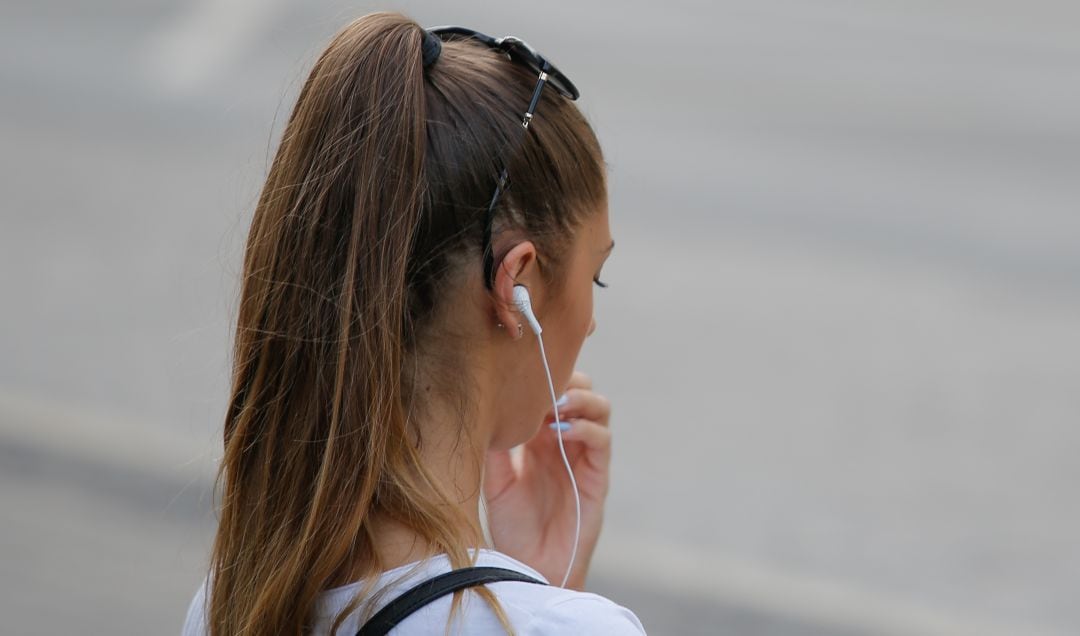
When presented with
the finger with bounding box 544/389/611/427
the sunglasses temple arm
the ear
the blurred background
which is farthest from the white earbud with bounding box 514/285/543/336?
the blurred background

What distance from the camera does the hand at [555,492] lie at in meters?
1.69

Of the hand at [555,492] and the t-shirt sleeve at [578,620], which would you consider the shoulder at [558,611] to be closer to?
the t-shirt sleeve at [578,620]

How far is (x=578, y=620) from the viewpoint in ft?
3.55

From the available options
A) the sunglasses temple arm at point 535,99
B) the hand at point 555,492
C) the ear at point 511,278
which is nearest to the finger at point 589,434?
the hand at point 555,492

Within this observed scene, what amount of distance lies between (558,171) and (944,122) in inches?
173

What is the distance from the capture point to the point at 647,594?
3.56 metres

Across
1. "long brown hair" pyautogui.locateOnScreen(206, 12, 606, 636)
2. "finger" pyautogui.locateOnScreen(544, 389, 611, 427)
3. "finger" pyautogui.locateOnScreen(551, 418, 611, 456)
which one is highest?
"long brown hair" pyautogui.locateOnScreen(206, 12, 606, 636)

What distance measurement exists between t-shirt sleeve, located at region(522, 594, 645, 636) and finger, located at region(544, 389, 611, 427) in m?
0.61

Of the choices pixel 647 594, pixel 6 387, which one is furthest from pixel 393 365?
pixel 6 387

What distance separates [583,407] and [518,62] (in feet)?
1.81

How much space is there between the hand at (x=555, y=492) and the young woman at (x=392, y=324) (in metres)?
0.35

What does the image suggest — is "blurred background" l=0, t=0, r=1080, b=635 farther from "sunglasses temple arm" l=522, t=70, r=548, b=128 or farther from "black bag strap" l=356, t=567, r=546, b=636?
"black bag strap" l=356, t=567, r=546, b=636

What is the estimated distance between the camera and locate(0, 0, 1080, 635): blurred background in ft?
12.0

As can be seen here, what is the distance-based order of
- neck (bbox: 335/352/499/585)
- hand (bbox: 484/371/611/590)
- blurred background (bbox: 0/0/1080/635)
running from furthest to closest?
blurred background (bbox: 0/0/1080/635), hand (bbox: 484/371/611/590), neck (bbox: 335/352/499/585)
